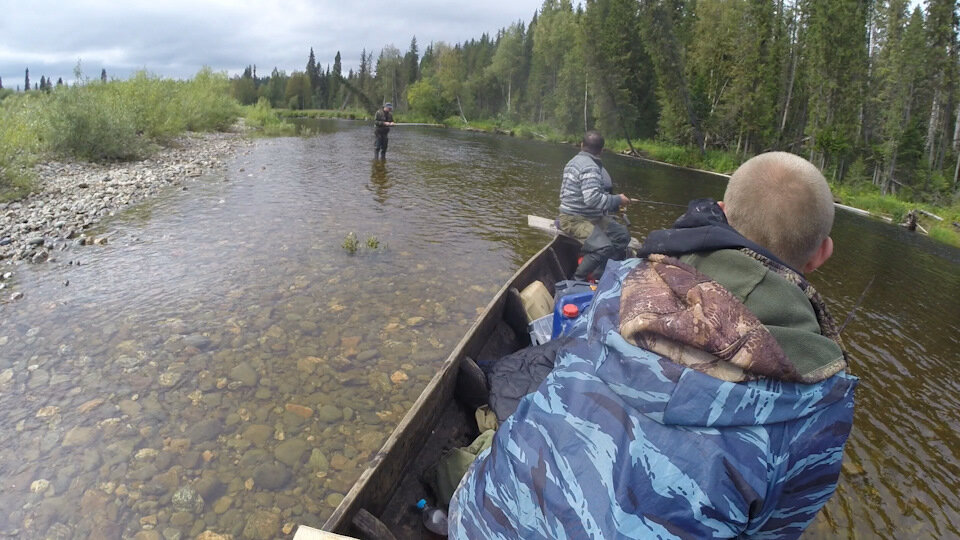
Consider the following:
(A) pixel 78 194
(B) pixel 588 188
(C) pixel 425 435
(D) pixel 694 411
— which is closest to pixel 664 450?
(D) pixel 694 411

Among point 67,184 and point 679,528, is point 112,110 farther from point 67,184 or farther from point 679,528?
point 679,528

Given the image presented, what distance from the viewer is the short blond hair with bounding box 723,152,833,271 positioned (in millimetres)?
1753

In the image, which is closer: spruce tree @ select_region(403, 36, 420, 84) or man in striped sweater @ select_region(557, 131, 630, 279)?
man in striped sweater @ select_region(557, 131, 630, 279)

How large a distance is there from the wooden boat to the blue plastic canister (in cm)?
69

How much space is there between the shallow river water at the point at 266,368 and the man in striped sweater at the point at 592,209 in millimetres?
1859

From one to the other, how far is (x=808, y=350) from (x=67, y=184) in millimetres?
15662

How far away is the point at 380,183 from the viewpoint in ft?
56.7

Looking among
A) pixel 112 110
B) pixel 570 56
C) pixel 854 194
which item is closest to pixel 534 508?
pixel 112 110

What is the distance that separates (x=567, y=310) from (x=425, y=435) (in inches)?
72.2

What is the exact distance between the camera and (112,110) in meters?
16.4

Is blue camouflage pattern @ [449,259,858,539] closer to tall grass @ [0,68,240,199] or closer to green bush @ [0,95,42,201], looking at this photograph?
green bush @ [0,95,42,201]

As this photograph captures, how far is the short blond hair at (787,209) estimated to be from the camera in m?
1.75

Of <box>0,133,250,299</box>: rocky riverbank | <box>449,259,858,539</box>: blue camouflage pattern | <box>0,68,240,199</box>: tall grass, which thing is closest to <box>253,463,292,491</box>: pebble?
<box>449,259,858,539</box>: blue camouflage pattern

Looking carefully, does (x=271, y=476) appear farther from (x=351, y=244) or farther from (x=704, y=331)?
(x=351, y=244)
